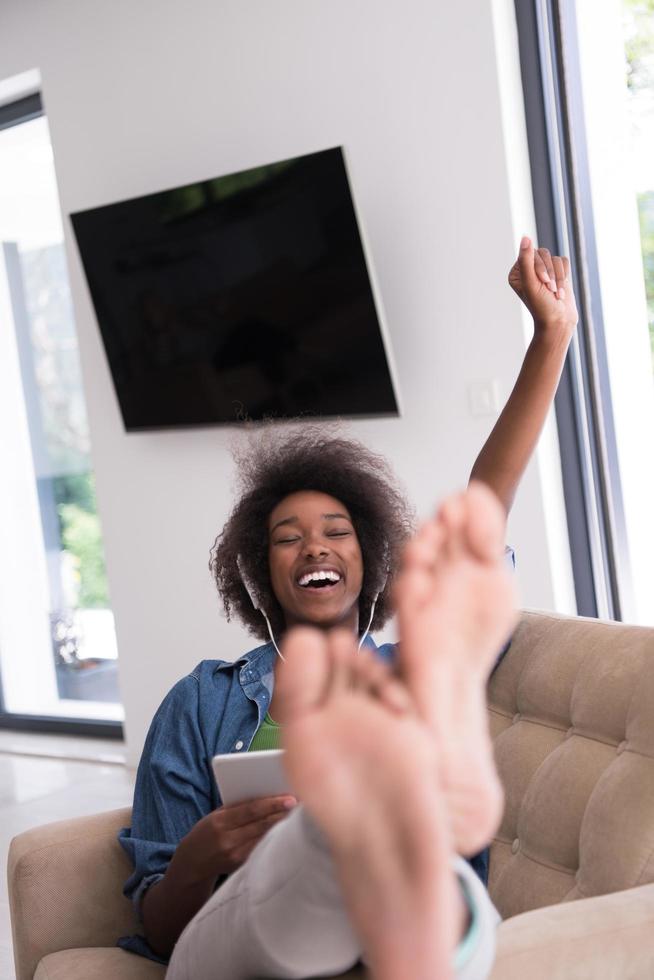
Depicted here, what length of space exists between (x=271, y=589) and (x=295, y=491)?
0.16 metres

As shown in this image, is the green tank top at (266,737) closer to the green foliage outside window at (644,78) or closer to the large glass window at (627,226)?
the large glass window at (627,226)

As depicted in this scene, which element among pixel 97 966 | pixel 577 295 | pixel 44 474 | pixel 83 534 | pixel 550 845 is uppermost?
pixel 577 295

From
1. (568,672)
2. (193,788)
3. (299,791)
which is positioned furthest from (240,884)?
(568,672)

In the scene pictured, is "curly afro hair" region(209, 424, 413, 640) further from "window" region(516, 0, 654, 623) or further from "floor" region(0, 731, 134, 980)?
"floor" region(0, 731, 134, 980)

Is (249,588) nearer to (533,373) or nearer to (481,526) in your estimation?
(533,373)

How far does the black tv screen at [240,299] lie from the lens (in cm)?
319

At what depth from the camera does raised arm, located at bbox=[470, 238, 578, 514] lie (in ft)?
5.52

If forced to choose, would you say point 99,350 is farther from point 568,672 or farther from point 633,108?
point 568,672

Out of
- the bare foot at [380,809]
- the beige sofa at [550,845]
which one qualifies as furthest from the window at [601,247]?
the bare foot at [380,809]

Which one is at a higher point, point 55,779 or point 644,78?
point 644,78

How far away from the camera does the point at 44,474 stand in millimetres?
4594

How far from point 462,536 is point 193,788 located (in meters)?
0.81

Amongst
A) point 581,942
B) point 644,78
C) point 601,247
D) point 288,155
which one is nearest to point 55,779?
point 288,155

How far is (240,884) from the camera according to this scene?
3.63ft
